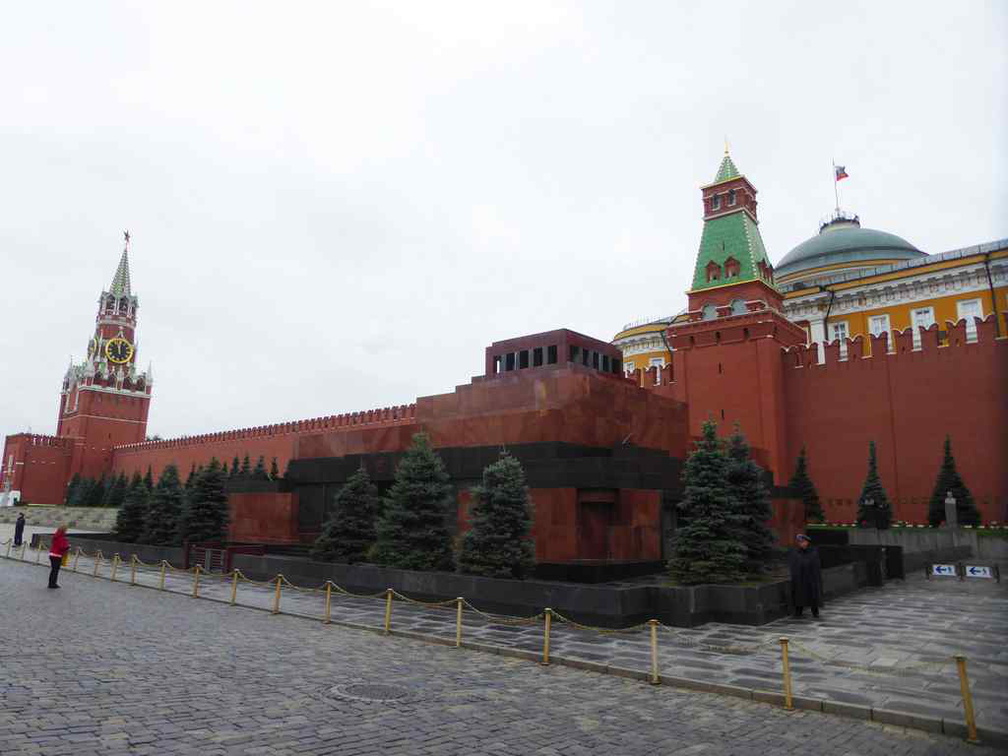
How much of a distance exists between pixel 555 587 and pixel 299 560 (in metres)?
7.11

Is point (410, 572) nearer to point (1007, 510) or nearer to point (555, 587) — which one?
point (555, 587)

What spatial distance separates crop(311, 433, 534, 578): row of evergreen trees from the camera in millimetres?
11742

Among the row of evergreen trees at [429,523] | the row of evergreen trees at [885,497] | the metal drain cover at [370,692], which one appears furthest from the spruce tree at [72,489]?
the metal drain cover at [370,692]

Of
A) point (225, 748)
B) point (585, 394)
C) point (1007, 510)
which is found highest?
point (585, 394)

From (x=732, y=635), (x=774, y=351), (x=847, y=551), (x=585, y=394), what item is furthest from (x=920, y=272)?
(x=732, y=635)

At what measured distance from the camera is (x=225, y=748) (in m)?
4.90

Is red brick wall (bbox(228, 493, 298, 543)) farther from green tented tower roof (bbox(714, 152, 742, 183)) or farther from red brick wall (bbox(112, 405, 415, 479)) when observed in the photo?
green tented tower roof (bbox(714, 152, 742, 183))

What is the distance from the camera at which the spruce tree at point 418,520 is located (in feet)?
43.5

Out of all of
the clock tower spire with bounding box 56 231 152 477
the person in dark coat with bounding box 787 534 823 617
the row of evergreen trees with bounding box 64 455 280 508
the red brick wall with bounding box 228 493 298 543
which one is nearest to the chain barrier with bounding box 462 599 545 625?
the person in dark coat with bounding box 787 534 823 617

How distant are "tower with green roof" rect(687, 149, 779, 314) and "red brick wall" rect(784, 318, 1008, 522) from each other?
3225 mm

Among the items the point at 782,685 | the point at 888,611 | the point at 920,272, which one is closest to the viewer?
the point at 782,685

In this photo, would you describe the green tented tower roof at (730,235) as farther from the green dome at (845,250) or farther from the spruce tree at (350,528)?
the spruce tree at (350,528)

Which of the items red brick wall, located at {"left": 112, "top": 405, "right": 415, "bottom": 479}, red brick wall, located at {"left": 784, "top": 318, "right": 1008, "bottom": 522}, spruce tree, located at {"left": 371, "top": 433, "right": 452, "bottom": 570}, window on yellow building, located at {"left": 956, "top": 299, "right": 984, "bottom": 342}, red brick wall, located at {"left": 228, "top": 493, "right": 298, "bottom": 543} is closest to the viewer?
spruce tree, located at {"left": 371, "top": 433, "right": 452, "bottom": 570}

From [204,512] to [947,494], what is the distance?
22926mm
